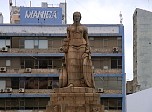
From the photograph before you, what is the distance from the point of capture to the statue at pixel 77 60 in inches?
870

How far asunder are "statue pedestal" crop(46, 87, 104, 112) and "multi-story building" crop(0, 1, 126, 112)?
22383 millimetres

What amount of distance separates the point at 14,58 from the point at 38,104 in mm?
4800

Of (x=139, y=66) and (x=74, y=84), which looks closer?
(x=74, y=84)

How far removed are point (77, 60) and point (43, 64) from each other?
75.0 ft

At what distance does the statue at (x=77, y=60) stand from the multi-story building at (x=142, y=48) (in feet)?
184

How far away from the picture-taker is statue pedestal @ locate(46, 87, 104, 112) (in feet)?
68.8

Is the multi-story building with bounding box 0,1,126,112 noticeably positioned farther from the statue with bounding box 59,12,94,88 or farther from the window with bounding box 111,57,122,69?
the statue with bounding box 59,12,94,88

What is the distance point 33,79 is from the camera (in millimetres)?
44750

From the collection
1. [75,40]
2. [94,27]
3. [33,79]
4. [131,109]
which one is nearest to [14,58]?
[33,79]

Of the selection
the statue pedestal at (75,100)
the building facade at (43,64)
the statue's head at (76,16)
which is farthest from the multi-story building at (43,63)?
the statue pedestal at (75,100)

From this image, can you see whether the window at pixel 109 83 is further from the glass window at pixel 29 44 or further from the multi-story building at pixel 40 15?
the multi-story building at pixel 40 15

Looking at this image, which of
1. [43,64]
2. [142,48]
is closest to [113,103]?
[43,64]

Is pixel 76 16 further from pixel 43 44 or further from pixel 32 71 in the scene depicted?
pixel 43 44

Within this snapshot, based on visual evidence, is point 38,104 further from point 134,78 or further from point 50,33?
point 134,78
